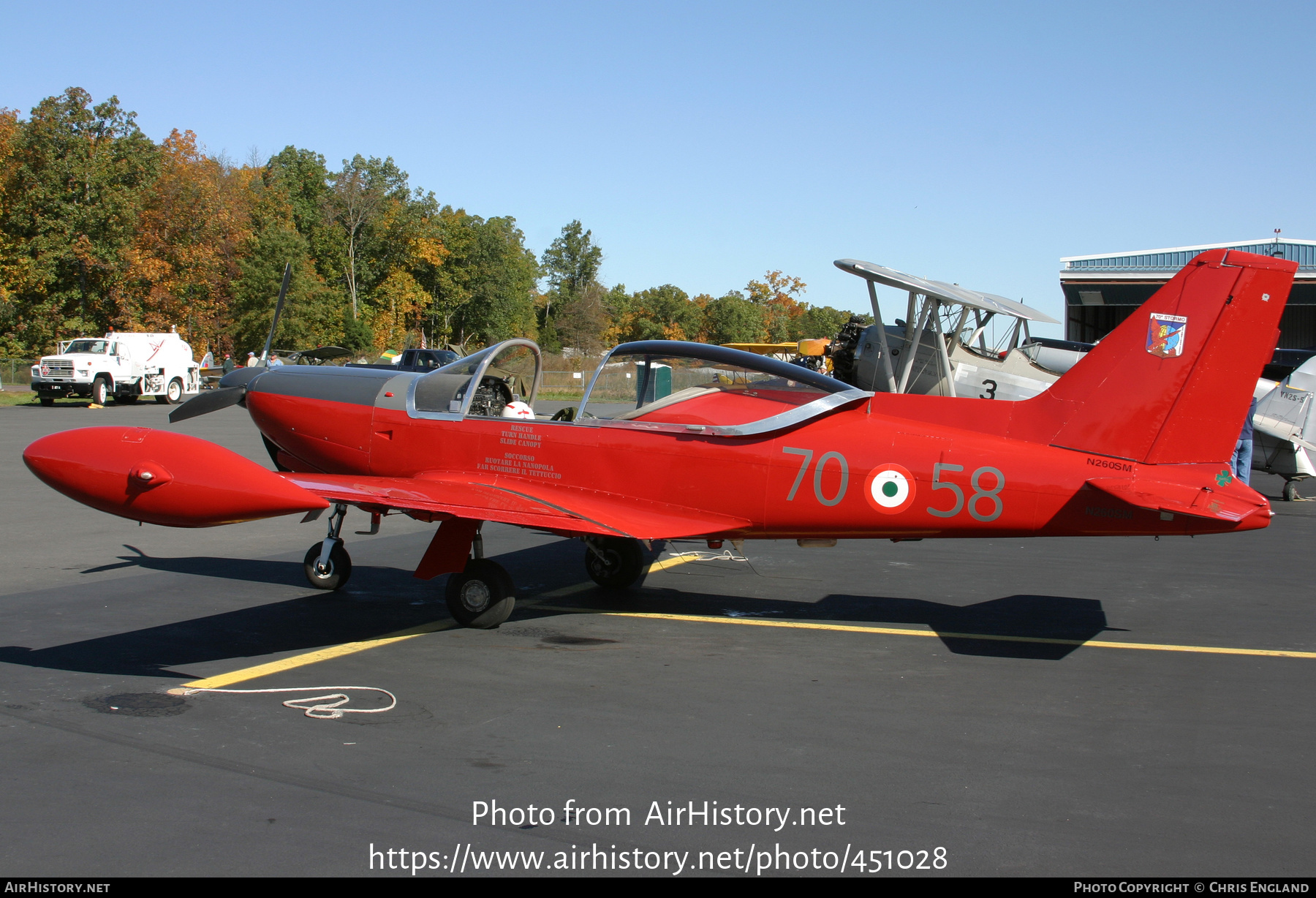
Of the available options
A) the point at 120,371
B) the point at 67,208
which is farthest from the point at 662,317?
the point at 120,371

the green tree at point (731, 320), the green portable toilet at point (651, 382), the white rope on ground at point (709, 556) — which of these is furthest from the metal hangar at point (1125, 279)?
the green tree at point (731, 320)

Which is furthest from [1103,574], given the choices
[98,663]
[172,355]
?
[172,355]

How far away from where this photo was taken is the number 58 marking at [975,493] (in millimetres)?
6453

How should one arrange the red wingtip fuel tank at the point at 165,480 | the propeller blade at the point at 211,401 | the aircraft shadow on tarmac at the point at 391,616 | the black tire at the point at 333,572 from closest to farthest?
the red wingtip fuel tank at the point at 165,480 → the aircraft shadow on tarmac at the point at 391,616 → the black tire at the point at 333,572 → the propeller blade at the point at 211,401

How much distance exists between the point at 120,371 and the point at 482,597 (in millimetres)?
35110

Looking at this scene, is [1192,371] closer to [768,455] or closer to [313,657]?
[768,455]

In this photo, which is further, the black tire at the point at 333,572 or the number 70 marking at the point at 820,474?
the black tire at the point at 333,572

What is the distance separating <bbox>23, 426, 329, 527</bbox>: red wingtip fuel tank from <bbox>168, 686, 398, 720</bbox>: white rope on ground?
98 centimetres

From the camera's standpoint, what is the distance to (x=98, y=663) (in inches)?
234

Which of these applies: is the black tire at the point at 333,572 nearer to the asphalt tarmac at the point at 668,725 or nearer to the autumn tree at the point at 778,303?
the asphalt tarmac at the point at 668,725

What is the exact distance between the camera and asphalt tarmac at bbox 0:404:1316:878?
11.9ft

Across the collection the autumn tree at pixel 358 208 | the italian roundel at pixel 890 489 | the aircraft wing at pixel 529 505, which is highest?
the autumn tree at pixel 358 208

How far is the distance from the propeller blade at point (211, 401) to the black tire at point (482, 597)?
342cm

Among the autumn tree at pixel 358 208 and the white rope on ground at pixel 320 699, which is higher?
the autumn tree at pixel 358 208
